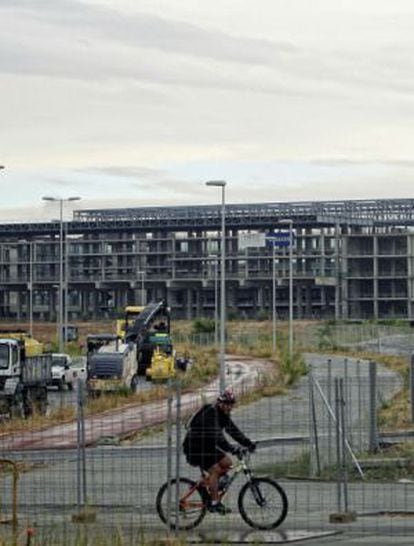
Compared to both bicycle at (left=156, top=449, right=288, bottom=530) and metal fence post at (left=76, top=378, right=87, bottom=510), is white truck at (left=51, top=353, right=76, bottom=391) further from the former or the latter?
bicycle at (left=156, top=449, right=288, bottom=530)

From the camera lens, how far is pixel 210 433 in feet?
61.3

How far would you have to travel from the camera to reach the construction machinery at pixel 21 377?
1700 inches

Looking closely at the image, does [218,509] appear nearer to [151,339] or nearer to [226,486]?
[226,486]

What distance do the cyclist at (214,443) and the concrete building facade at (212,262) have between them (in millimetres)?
110611

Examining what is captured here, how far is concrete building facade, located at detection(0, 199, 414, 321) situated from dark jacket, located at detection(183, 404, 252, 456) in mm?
110620

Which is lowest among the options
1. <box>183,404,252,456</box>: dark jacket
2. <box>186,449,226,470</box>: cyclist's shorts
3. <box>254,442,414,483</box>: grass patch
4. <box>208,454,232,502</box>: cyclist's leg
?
<box>254,442,414,483</box>: grass patch

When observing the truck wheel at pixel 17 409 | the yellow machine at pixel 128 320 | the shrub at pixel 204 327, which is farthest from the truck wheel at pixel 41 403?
the shrub at pixel 204 327

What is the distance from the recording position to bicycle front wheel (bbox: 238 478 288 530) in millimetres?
18641

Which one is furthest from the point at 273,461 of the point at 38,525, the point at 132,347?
the point at 132,347

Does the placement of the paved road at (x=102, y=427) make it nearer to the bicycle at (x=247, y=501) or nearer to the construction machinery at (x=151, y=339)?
the bicycle at (x=247, y=501)

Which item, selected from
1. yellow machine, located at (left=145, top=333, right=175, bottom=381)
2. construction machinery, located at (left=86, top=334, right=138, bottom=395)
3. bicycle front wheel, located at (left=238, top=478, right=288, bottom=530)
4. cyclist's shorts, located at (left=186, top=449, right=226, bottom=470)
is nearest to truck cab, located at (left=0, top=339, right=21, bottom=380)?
construction machinery, located at (left=86, top=334, right=138, bottom=395)

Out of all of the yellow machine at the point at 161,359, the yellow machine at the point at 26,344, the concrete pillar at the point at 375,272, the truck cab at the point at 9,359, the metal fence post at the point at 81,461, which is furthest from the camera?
the concrete pillar at the point at 375,272

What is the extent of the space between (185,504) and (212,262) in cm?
11983

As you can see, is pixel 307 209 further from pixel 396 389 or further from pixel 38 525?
pixel 38 525
